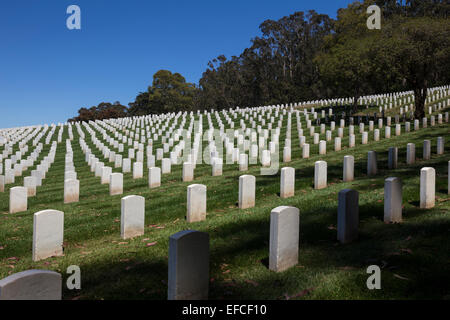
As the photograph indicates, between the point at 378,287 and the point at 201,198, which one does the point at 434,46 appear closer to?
the point at 201,198

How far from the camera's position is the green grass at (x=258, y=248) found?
3857 millimetres

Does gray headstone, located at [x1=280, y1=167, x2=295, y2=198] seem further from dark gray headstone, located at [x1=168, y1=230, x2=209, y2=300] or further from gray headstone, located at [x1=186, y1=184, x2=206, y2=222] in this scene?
dark gray headstone, located at [x1=168, y1=230, x2=209, y2=300]

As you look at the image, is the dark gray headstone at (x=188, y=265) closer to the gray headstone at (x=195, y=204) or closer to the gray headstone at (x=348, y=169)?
the gray headstone at (x=195, y=204)

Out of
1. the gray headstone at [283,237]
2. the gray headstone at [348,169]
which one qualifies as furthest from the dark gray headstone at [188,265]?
the gray headstone at [348,169]

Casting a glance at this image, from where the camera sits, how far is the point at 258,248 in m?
5.14

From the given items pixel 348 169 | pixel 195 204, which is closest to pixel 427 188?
pixel 348 169

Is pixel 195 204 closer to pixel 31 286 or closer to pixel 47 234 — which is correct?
pixel 47 234

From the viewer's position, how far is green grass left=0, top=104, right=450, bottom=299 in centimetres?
386

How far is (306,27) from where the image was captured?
72.0 m

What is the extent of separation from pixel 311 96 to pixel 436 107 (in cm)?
3569

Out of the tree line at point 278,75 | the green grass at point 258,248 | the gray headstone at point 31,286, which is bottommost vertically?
the green grass at point 258,248

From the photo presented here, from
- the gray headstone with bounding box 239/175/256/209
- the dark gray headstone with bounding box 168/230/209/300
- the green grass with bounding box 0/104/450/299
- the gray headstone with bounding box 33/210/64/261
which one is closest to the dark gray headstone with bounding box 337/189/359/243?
the green grass with bounding box 0/104/450/299

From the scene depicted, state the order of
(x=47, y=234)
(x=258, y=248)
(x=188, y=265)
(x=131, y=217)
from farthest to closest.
A: (x=131, y=217)
(x=47, y=234)
(x=258, y=248)
(x=188, y=265)
